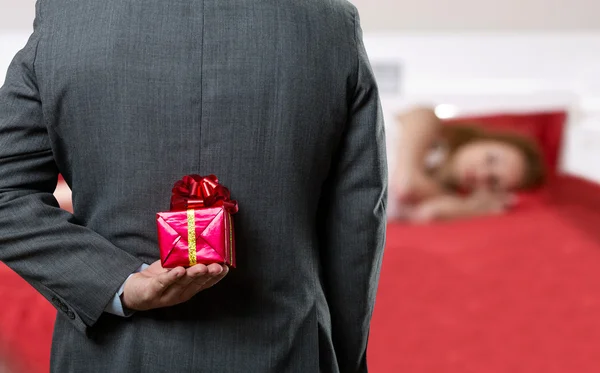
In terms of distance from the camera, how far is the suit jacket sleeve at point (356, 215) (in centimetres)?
89

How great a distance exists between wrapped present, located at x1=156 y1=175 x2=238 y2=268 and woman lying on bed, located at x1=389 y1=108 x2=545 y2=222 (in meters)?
1.99

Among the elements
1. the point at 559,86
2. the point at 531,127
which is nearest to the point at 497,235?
the point at 531,127

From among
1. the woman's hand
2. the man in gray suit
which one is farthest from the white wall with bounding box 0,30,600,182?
the man in gray suit

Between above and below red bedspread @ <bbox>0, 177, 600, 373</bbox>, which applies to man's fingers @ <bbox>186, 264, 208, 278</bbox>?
above

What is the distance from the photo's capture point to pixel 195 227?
73 cm

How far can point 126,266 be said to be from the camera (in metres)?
0.81

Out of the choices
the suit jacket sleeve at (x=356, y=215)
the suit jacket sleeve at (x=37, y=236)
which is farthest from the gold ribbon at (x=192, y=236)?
the suit jacket sleeve at (x=356, y=215)

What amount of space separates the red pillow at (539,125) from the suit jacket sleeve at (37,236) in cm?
216

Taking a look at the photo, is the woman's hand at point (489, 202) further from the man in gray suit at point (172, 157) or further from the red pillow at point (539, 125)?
the man in gray suit at point (172, 157)

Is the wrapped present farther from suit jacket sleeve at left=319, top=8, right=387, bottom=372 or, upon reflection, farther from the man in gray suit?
suit jacket sleeve at left=319, top=8, right=387, bottom=372

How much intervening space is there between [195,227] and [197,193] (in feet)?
0.13

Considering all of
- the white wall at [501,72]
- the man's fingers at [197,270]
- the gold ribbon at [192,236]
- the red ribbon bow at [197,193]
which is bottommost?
the white wall at [501,72]

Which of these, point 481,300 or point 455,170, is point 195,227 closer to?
point 481,300

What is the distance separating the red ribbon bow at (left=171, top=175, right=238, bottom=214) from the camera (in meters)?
0.74
